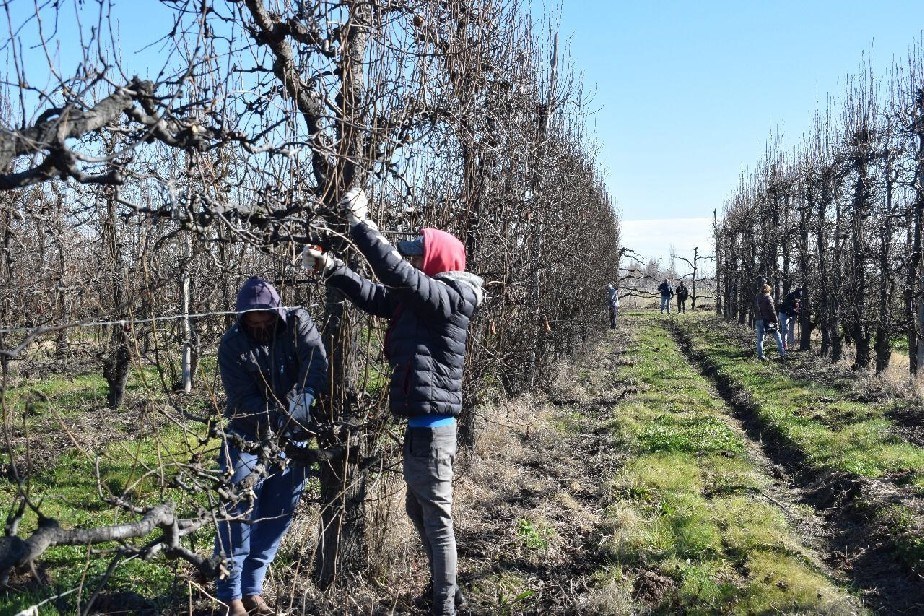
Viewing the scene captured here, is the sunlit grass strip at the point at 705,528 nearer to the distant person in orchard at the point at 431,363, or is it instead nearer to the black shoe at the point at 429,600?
the black shoe at the point at 429,600

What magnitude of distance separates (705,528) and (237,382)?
3935 mm

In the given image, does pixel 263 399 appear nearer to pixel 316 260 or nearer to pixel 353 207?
pixel 316 260

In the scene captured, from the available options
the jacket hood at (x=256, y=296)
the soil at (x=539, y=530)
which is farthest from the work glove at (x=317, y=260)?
the soil at (x=539, y=530)

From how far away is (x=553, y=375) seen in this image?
12.5 metres

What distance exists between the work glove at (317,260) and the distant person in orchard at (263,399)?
45cm

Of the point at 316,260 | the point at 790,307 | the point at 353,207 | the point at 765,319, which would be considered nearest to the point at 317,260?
the point at 316,260

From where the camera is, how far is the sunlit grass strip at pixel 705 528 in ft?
15.2

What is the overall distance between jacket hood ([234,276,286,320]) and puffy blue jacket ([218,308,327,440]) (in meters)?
0.11

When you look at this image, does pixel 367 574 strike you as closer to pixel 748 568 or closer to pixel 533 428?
pixel 748 568

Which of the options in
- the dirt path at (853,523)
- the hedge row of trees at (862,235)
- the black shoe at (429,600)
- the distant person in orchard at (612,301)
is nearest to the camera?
the black shoe at (429,600)

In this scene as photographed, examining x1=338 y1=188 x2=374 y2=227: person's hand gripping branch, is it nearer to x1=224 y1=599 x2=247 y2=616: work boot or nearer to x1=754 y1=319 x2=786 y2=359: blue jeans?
x1=224 y1=599 x2=247 y2=616: work boot

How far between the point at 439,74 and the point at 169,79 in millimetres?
3043

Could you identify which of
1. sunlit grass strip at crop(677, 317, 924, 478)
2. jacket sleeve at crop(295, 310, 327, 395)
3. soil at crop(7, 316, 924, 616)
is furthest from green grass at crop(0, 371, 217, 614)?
sunlit grass strip at crop(677, 317, 924, 478)

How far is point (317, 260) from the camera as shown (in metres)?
3.10
